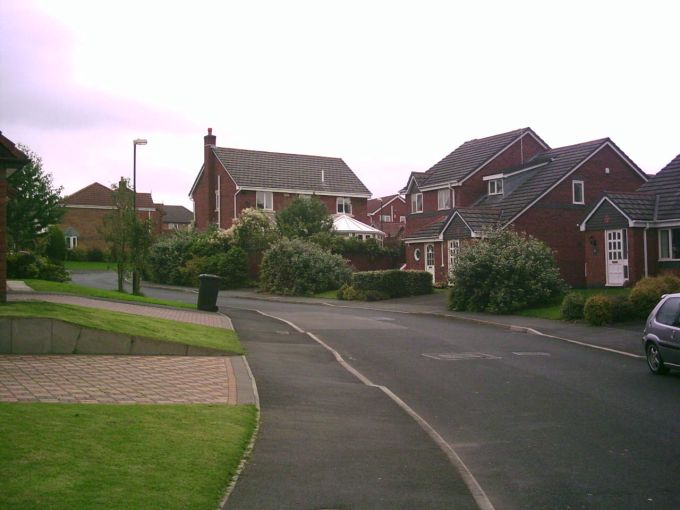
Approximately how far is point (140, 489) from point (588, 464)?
428cm

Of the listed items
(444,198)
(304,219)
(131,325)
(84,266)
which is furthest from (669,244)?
(84,266)

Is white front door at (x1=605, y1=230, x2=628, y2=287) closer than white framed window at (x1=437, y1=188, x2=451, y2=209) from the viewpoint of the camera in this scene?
Yes

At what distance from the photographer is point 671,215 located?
3123 cm

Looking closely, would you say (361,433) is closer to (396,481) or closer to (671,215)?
(396,481)

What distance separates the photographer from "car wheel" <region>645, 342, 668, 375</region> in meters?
13.9

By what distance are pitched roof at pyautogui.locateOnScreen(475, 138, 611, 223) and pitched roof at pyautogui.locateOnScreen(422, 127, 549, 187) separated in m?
2.70

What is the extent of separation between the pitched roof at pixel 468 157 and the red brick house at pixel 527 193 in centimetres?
8

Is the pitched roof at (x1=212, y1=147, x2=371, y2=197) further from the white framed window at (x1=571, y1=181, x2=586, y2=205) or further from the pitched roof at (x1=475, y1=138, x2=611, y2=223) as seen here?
the white framed window at (x1=571, y1=181, x2=586, y2=205)

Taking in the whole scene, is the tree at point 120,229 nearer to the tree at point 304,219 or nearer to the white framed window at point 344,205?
the tree at point 304,219

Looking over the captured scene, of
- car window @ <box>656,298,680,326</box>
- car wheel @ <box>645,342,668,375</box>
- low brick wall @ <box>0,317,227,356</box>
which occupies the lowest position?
car wheel @ <box>645,342,668,375</box>

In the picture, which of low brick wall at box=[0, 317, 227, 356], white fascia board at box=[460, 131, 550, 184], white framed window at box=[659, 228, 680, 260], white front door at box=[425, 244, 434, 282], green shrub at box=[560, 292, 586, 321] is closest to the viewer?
low brick wall at box=[0, 317, 227, 356]

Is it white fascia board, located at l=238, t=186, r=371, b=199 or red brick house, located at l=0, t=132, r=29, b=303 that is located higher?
white fascia board, located at l=238, t=186, r=371, b=199

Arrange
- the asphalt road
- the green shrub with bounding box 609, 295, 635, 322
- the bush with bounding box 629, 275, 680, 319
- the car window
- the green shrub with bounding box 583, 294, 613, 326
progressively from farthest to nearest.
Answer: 1. the green shrub with bounding box 609, 295, 635, 322
2. the green shrub with bounding box 583, 294, 613, 326
3. the bush with bounding box 629, 275, 680, 319
4. the car window
5. the asphalt road

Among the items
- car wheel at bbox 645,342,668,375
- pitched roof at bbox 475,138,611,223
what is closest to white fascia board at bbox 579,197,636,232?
pitched roof at bbox 475,138,611,223
